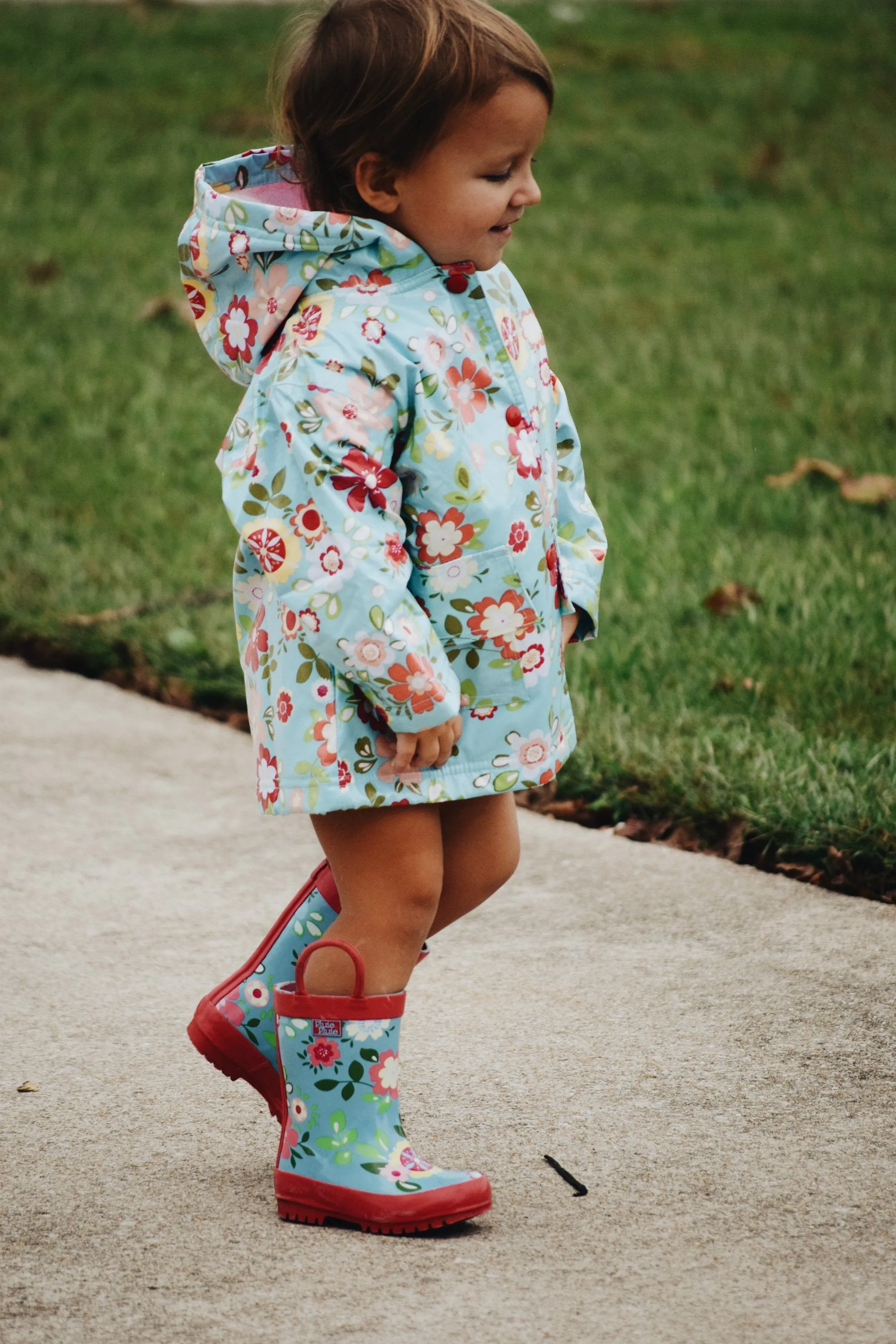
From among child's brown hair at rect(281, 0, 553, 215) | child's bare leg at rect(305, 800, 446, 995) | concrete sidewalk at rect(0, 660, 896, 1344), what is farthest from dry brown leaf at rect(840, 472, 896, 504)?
child's bare leg at rect(305, 800, 446, 995)

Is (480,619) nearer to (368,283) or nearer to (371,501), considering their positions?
(371,501)

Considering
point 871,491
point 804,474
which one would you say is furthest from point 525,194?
point 804,474

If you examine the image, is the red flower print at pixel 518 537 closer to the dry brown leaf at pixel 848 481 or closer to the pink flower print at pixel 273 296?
the pink flower print at pixel 273 296

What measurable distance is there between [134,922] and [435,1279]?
3.94 feet

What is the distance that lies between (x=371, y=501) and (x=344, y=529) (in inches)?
2.2

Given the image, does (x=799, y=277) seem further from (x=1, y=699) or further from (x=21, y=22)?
(x=21, y=22)

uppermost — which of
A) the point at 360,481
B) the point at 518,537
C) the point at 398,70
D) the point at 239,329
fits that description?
the point at 398,70

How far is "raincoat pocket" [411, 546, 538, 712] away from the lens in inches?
80.2

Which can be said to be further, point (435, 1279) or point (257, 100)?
point (257, 100)

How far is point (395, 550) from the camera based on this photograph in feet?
6.40

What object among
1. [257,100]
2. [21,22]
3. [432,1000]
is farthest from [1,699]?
[21,22]

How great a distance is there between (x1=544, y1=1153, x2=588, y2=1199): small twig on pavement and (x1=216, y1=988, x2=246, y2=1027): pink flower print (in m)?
0.46

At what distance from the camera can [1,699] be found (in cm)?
400

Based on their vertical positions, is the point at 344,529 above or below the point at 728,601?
above
